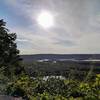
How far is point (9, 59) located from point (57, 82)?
101 feet

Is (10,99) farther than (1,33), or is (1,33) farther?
(1,33)

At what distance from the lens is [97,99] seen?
6309 millimetres

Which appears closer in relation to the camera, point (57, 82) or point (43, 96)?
point (43, 96)

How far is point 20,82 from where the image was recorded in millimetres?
19750

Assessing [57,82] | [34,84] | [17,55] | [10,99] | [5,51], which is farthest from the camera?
[17,55]

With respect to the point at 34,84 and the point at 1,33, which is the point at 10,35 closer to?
the point at 1,33

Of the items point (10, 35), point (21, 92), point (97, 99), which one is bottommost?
point (21, 92)

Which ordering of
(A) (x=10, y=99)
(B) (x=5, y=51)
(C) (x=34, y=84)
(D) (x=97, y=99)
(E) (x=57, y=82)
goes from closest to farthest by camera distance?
(D) (x=97, y=99) < (A) (x=10, y=99) < (E) (x=57, y=82) < (C) (x=34, y=84) < (B) (x=5, y=51)

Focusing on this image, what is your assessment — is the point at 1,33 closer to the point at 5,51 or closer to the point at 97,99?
the point at 5,51

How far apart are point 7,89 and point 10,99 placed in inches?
299

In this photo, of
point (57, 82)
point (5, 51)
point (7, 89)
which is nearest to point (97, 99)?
point (57, 82)

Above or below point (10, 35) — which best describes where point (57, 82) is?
below

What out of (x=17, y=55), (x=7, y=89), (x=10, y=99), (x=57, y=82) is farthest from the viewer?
(x=17, y=55)

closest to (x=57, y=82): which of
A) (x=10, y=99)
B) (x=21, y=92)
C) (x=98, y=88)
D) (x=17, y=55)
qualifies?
(x=21, y=92)
